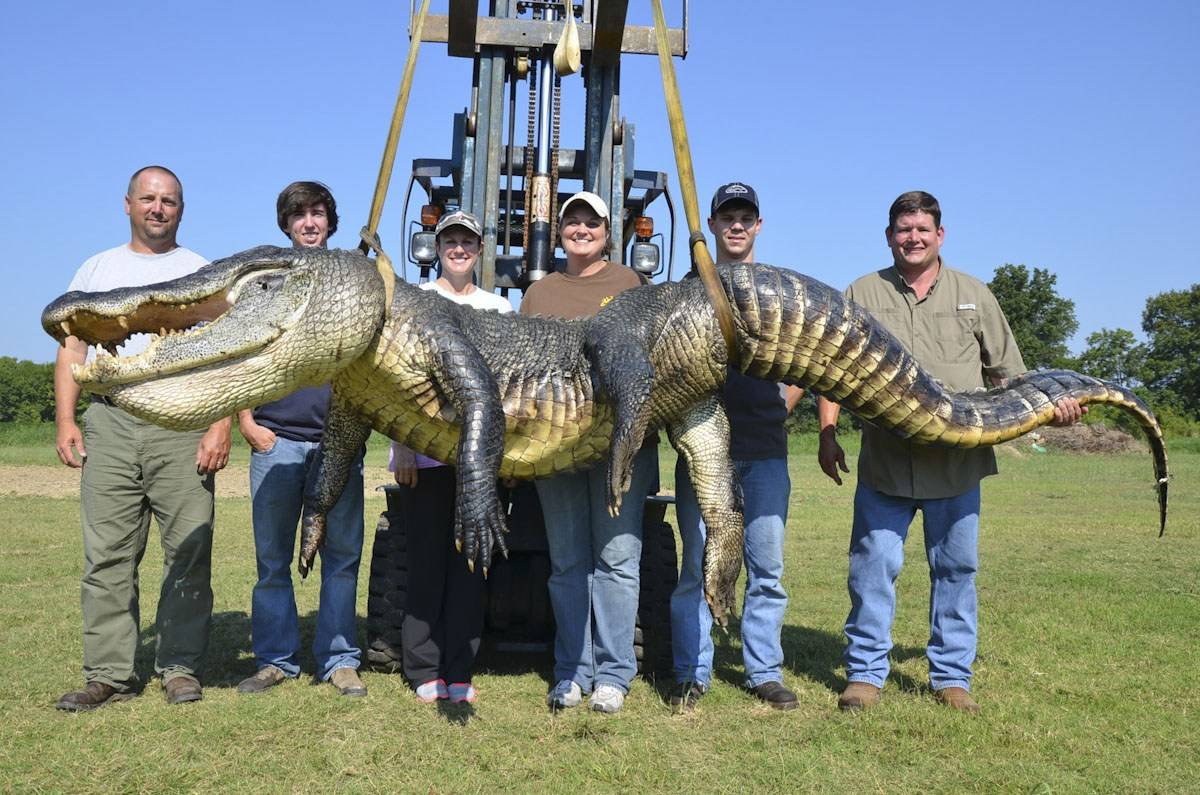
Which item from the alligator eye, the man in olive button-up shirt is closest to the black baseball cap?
the man in olive button-up shirt

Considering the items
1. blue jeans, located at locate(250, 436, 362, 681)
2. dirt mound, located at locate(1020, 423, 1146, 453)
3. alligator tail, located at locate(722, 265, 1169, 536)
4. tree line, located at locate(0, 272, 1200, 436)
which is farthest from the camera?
tree line, located at locate(0, 272, 1200, 436)

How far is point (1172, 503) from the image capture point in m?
13.4

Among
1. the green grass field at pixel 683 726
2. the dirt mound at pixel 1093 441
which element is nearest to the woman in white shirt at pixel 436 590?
the green grass field at pixel 683 726

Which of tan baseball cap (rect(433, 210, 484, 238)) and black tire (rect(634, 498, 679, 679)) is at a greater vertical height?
tan baseball cap (rect(433, 210, 484, 238))

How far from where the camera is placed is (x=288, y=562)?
4816 millimetres

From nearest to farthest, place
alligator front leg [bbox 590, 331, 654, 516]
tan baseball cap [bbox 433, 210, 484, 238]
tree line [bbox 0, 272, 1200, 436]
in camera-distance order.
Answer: alligator front leg [bbox 590, 331, 654, 516], tan baseball cap [bbox 433, 210, 484, 238], tree line [bbox 0, 272, 1200, 436]

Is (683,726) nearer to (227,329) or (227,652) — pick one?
(227,329)

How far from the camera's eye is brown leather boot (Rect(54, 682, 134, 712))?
4.23 metres

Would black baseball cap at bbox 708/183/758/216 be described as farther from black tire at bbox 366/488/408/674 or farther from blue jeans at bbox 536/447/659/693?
black tire at bbox 366/488/408/674

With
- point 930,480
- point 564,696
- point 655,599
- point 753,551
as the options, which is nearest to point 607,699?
point 564,696

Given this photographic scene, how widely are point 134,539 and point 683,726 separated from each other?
2746 mm

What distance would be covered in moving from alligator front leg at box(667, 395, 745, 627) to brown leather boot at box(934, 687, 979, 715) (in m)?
1.27

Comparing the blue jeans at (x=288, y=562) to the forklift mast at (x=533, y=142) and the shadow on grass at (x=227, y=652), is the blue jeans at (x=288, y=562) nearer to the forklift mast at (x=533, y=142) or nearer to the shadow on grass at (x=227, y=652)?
the shadow on grass at (x=227, y=652)

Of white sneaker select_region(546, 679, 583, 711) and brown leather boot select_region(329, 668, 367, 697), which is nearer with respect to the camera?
white sneaker select_region(546, 679, 583, 711)
